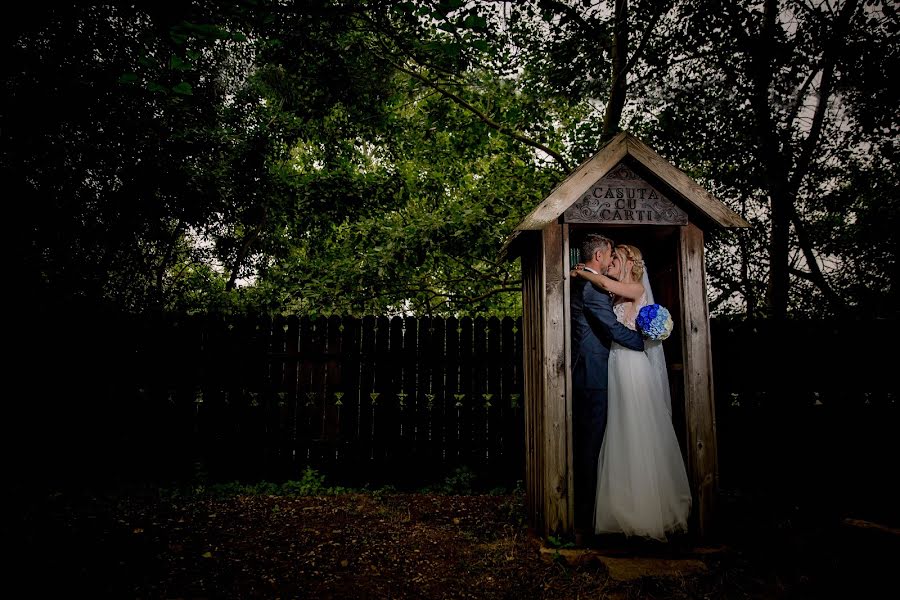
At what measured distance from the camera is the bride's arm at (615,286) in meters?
4.10

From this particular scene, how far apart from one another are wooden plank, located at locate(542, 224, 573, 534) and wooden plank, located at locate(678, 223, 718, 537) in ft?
3.14

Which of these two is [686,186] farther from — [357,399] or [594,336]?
[357,399]

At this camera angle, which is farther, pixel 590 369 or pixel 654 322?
pixel 590 369

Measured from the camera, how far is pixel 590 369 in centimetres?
405

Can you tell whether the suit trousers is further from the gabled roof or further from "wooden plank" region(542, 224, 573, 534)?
the gabled roof

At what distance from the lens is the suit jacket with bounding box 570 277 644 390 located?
13.2 ft

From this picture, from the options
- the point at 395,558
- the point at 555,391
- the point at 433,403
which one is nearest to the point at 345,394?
the point at 433,403

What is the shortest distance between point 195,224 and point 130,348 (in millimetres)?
3820

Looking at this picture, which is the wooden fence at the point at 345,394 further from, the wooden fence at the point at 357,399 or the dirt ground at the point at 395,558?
the dirt ground at the point at 395,558

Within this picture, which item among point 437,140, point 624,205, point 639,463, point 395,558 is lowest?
point 395,558

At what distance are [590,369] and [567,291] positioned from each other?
671 millimetres

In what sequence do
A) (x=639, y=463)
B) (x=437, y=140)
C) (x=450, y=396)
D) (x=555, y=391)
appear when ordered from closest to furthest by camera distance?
(x=639, y=463)
(x=555, y=391)
(x=450, y=396)
(x=437, y=140)

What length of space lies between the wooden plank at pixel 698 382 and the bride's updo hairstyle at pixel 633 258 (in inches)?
12.5

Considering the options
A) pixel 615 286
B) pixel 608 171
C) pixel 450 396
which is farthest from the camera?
pixel 450 396
